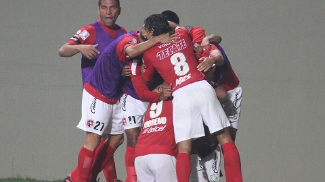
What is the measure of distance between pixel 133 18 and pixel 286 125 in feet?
6.50

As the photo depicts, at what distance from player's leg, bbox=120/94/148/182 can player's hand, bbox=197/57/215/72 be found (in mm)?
947

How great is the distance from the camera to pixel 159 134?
15.8ft

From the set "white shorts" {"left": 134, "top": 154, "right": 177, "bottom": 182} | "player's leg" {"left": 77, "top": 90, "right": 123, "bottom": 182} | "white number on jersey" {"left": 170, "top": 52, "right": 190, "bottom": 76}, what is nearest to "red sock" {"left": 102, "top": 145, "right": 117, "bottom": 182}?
"player's leg" {"left": 77, "top": 90, "right": 123, "bottom": 182}

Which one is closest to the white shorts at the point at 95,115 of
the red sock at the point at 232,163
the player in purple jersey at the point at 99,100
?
the player in purple jersey at the point at 99,100

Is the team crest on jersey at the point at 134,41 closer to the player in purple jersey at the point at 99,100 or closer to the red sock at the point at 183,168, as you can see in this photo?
the player in purple jersey at the point at 99,100

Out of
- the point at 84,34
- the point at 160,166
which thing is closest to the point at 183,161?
the point at 160,166

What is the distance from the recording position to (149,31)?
4957 mm

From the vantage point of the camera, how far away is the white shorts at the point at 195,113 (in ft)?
15.3

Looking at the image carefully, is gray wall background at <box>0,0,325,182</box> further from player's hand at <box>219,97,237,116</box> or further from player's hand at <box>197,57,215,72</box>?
player's hand at <box>197,57,215,72</box>

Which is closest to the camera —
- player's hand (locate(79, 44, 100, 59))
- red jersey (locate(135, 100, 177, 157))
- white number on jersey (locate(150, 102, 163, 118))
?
red jersey (locate(135, 100, 177, 157))

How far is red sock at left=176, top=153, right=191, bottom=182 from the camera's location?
4.52 meters

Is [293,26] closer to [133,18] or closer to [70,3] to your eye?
[133,18]

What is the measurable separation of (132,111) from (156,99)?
60cm

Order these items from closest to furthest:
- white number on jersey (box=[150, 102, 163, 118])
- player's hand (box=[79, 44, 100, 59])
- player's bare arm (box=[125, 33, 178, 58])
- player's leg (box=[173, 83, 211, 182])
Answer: player's leg (box=[173, 83, 211, 182])
player's bare arm (box=[125, 33, 178, 58])
white number on jersey (box=[150, 102, 163, 118])
player's hand (box=[79, 44, 100, 59])
